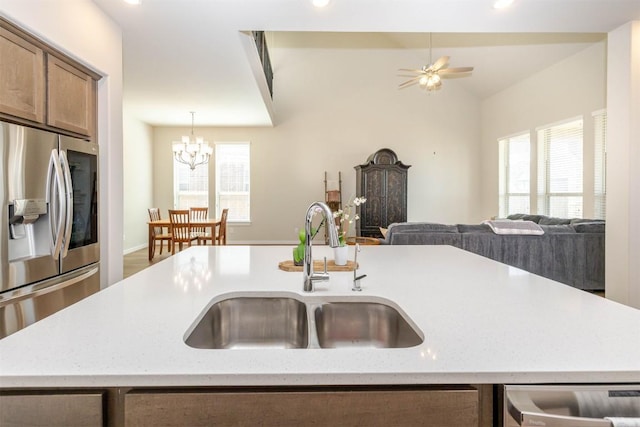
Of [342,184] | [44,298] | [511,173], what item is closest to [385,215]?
[342,184]

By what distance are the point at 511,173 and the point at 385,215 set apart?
2.62 metres

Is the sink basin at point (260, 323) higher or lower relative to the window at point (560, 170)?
lower

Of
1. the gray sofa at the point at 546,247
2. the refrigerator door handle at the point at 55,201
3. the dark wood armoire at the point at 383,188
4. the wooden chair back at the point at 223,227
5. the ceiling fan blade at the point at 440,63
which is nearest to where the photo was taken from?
the refrigerator door handle at the point at 55,201

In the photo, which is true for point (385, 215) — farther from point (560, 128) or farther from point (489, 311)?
point (489, 311)

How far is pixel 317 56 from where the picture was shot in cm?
798

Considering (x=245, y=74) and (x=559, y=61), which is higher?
(x=559, y=61)

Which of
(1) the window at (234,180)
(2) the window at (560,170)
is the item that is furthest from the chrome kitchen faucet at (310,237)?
(1) the window at (234,180)

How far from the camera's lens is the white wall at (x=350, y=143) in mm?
8312

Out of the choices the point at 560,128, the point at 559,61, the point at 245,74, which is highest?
the point at 559,61

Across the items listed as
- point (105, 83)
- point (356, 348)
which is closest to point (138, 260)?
point (105, 83)

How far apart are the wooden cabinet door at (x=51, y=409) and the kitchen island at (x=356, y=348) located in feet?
0.07

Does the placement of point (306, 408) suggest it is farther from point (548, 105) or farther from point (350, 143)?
point (350, 143)

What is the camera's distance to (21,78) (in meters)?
1.99

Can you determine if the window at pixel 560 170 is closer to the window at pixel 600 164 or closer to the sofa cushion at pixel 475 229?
the window at pixel 600 164
